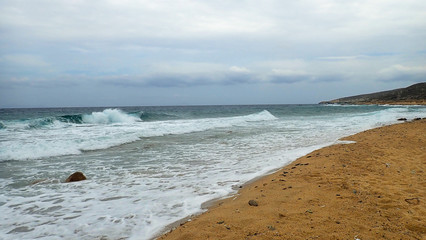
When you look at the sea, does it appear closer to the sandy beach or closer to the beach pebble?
the sandy beach

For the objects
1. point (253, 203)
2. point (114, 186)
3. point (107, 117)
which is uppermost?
point (107, 117)

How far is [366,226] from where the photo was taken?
291cm

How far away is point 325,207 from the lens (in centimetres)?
352

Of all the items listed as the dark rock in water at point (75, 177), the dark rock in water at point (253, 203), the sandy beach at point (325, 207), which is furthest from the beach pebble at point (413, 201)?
the dark rock in water at point (75, 177)

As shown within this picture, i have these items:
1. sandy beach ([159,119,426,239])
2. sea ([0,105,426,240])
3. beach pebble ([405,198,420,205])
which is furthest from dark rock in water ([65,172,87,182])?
beach pebble ([405,198,420,205])

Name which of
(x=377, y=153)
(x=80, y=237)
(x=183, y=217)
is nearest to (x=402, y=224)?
(x=183, y=217)

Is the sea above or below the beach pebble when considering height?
below

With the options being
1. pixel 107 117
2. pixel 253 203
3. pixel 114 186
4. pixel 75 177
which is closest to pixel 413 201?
pixel 253 203

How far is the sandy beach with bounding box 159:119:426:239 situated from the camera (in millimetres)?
2875

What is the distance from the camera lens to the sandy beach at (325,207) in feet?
9.43

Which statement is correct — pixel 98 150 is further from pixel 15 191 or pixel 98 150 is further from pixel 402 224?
pixel 402 224

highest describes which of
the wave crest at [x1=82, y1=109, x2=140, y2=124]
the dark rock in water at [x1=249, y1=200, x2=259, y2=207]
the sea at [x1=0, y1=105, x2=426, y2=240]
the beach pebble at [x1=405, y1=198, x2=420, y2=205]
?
the wave crest at [x1=82, y1=109, x2=140, y2=124]

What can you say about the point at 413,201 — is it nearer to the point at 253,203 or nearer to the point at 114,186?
the point at 253,203

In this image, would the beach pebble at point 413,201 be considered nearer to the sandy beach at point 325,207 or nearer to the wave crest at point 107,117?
the sandy beach at point 325,207
